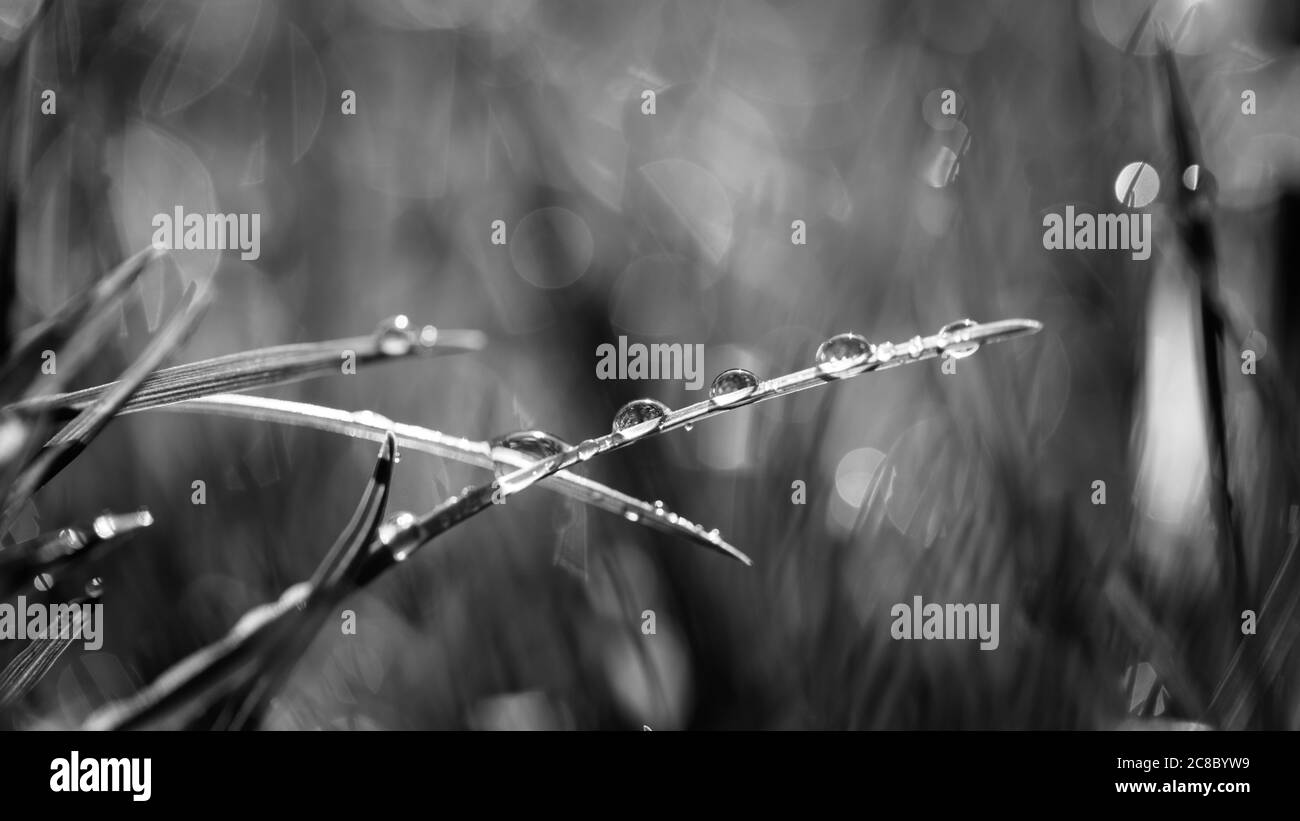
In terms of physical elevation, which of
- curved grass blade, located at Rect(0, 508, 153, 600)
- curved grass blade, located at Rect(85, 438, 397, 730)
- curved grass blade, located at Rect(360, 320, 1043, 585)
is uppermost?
curved grass blade, located at Rect(360, 320, 1043, 585)

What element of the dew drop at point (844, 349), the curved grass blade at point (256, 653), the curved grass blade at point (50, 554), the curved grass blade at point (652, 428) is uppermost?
the dew drop at point (844, 349)

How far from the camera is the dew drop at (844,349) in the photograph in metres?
0.60

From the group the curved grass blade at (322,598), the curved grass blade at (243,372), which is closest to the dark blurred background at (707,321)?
the curved grass blade at (243,372)

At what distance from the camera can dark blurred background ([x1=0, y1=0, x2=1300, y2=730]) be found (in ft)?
2.15

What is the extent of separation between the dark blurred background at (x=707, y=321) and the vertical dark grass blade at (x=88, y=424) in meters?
0.13

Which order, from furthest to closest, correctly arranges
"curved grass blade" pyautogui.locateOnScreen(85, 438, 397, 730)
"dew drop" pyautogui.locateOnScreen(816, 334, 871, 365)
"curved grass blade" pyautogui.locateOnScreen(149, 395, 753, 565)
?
"dew drop" pyautogui.locateOnScreen(816, 334, 871, 365) → "curved grass blade" pyautogui.locateOnScreen(149, 395, 753, 565) → "curved grass blade" pyautogui.locateOnScreen(85, 438, 397, 730)

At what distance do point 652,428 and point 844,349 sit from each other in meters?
0.21

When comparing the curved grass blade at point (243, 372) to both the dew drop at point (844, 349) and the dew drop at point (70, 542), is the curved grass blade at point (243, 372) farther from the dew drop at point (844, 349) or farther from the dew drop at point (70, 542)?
the dew drop at point (844, 349)

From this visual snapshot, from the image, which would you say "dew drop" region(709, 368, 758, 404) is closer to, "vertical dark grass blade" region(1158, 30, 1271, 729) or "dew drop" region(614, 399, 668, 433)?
"dew drop" region(614, 399, 668, 433)

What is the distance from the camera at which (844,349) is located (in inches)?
Result: 24.2

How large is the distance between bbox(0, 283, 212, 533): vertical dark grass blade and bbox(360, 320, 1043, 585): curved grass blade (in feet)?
0.47

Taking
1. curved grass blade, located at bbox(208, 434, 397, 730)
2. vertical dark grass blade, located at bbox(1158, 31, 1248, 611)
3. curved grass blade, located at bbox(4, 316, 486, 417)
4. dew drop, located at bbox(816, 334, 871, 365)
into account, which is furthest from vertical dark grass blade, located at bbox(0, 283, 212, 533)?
vertical dark grass blade, located at bbox(1158, 31, 1248, 611)
